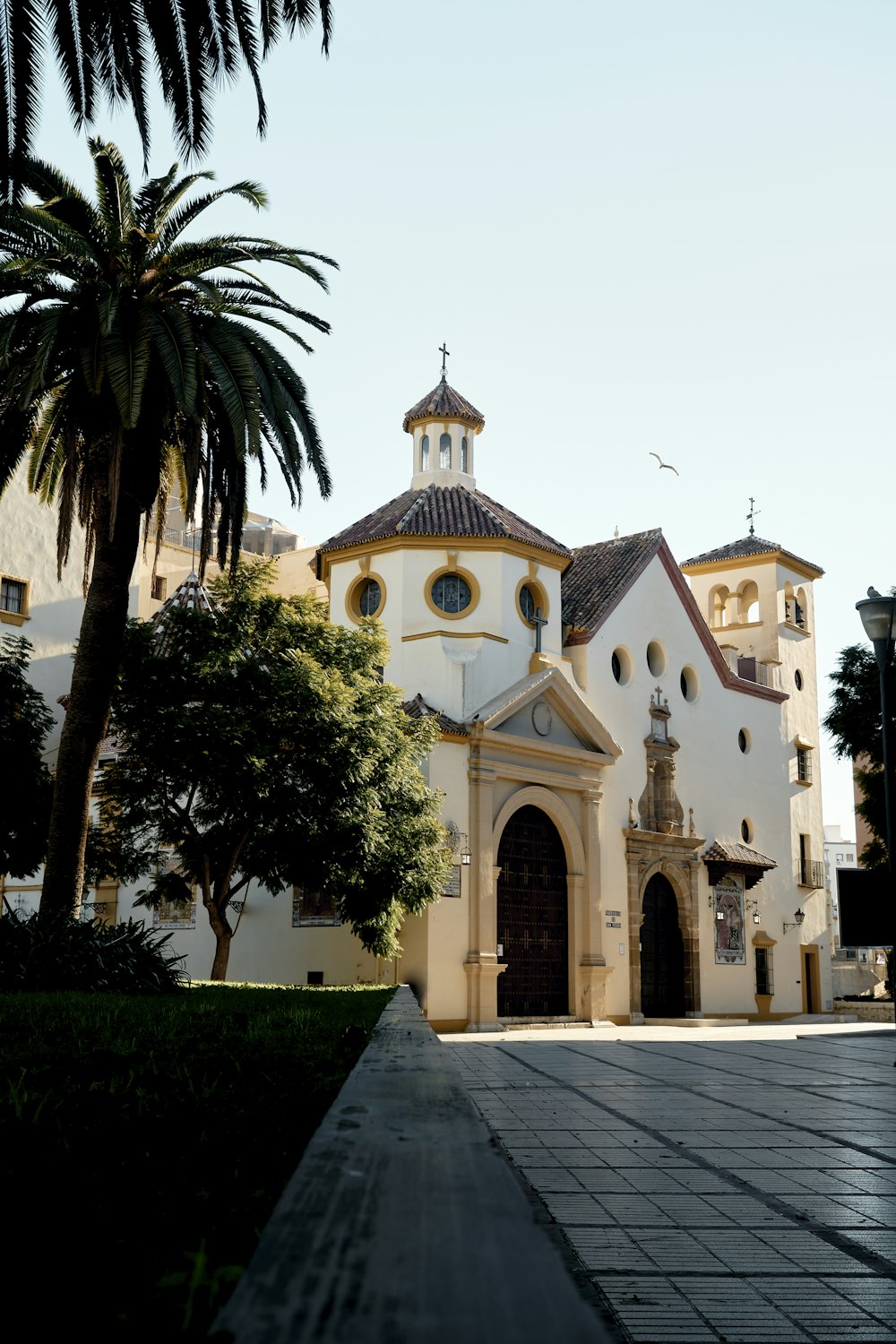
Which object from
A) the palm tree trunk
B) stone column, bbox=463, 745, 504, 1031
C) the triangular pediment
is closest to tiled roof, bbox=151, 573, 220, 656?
the palm tree trunk

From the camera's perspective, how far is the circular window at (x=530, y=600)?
33.2 m

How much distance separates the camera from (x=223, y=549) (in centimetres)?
1917

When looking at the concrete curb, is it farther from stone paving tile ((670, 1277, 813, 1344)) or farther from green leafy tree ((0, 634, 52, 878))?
green leafy tree ((0, 634, 52, 878))

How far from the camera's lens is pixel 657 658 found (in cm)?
3794

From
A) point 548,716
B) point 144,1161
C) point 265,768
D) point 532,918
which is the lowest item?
point 144,1161

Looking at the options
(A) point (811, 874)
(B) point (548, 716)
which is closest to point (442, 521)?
(B) point (548, 716)

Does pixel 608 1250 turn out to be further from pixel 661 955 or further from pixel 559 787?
pixel 661 955

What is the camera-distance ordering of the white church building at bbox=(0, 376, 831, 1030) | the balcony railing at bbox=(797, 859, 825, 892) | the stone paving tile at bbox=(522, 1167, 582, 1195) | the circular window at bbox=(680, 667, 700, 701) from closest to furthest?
the stone paving tile at bbox=(522, 1167, 582, 1195) → the white church building at bbox=(0, 376, 831, 1030) → the circular window at bbox=(680, 667, 700, 701) → the balcony railing at bbox=(797, 859, 825, 892)

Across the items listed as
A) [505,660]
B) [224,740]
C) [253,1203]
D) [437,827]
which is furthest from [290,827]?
[253,1203]

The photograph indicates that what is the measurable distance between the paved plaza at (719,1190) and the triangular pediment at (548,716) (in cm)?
1868

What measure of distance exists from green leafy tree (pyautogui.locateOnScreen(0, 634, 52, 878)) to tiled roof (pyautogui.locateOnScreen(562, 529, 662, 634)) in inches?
626

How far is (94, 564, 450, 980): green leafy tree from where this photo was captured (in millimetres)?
22891

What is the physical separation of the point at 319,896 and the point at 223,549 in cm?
1194

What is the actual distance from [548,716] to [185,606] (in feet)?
35.4
